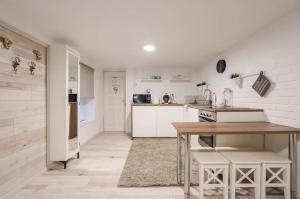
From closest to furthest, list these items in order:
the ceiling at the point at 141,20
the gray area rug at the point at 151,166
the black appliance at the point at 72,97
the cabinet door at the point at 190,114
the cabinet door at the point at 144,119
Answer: the ceiling at the point at 141,20 → the gray area rug at the point at 151,166 → the black appliance at the point at 72,97 → the cabinet door at the point at 190,114 → the cabinet door at the point at 144,119

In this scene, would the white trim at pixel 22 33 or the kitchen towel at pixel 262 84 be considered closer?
the white trim at pixel 22 33

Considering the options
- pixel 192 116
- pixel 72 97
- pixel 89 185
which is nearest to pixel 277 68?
pixel 192 116

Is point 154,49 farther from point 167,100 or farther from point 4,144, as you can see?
point 4,144

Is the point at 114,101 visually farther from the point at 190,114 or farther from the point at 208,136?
the point at 208,136

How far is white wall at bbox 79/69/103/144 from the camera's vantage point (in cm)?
447

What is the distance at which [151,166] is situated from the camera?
2.93 metres

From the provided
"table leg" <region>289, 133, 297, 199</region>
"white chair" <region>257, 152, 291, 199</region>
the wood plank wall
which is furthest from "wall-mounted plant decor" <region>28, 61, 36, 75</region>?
"table leg" <region>289, 133, 297, 199</region>

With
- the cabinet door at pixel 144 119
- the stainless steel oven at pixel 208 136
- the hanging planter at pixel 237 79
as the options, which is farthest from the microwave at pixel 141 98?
the hanging planter at pixel 237 79

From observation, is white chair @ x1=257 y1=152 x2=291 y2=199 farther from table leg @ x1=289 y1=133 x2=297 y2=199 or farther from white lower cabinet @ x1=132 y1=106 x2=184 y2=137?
white lower cabinet @ x1=132 y1=106 x2=184 y2=137

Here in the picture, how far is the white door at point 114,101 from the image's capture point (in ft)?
19.5

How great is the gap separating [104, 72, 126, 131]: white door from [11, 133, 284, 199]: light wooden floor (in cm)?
260

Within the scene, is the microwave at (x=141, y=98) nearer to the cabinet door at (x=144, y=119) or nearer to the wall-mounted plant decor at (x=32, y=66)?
the cabinet door at (x=144, y=119)

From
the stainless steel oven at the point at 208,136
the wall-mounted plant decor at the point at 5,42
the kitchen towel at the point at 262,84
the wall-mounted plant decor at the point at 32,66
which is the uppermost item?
the wall-mounted plant decor at the point at 5,42

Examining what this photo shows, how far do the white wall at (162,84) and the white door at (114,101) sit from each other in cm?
41
